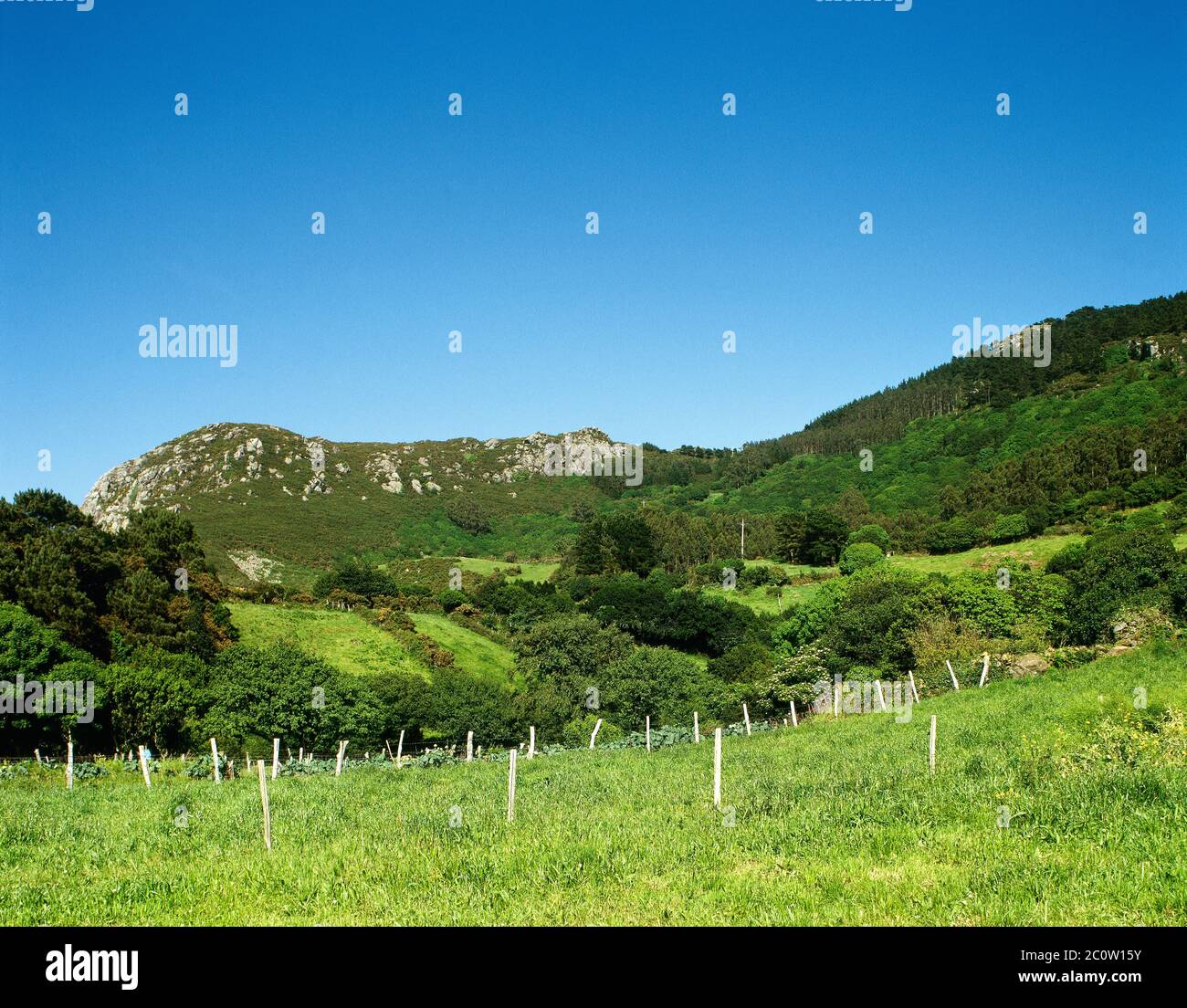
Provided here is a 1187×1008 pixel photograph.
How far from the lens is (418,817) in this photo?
15742mm

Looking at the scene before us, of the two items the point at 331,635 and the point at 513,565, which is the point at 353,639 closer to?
the point at 331,635

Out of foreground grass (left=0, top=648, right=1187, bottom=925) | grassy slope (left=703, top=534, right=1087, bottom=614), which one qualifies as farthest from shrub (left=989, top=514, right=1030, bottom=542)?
foreground grass (left=0, top=648, right=1187, bottom=925)

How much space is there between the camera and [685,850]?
37.2 ft

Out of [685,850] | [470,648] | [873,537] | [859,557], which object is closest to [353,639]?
[470,648]

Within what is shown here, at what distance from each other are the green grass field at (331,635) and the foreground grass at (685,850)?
45340 millimetres

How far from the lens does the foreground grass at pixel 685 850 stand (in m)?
8.73

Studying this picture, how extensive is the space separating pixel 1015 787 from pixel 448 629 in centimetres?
7188

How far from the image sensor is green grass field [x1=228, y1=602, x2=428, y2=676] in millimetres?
65875

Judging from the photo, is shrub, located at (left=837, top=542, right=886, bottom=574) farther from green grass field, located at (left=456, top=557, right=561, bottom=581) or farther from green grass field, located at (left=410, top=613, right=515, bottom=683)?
green grass field, located at (left=410, top=613, right=515, bottom=683)

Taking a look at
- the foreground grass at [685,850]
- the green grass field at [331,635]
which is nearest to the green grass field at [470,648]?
the green grass field at [331,635]

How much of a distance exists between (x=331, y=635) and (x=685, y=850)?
2533 inches

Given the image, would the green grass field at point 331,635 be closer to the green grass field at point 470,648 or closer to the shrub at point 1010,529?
the green grass field at point 470,648

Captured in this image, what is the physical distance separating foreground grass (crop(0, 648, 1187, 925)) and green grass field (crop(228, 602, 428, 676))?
45340 millimetres

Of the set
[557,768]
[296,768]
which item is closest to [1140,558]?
[557,768]
